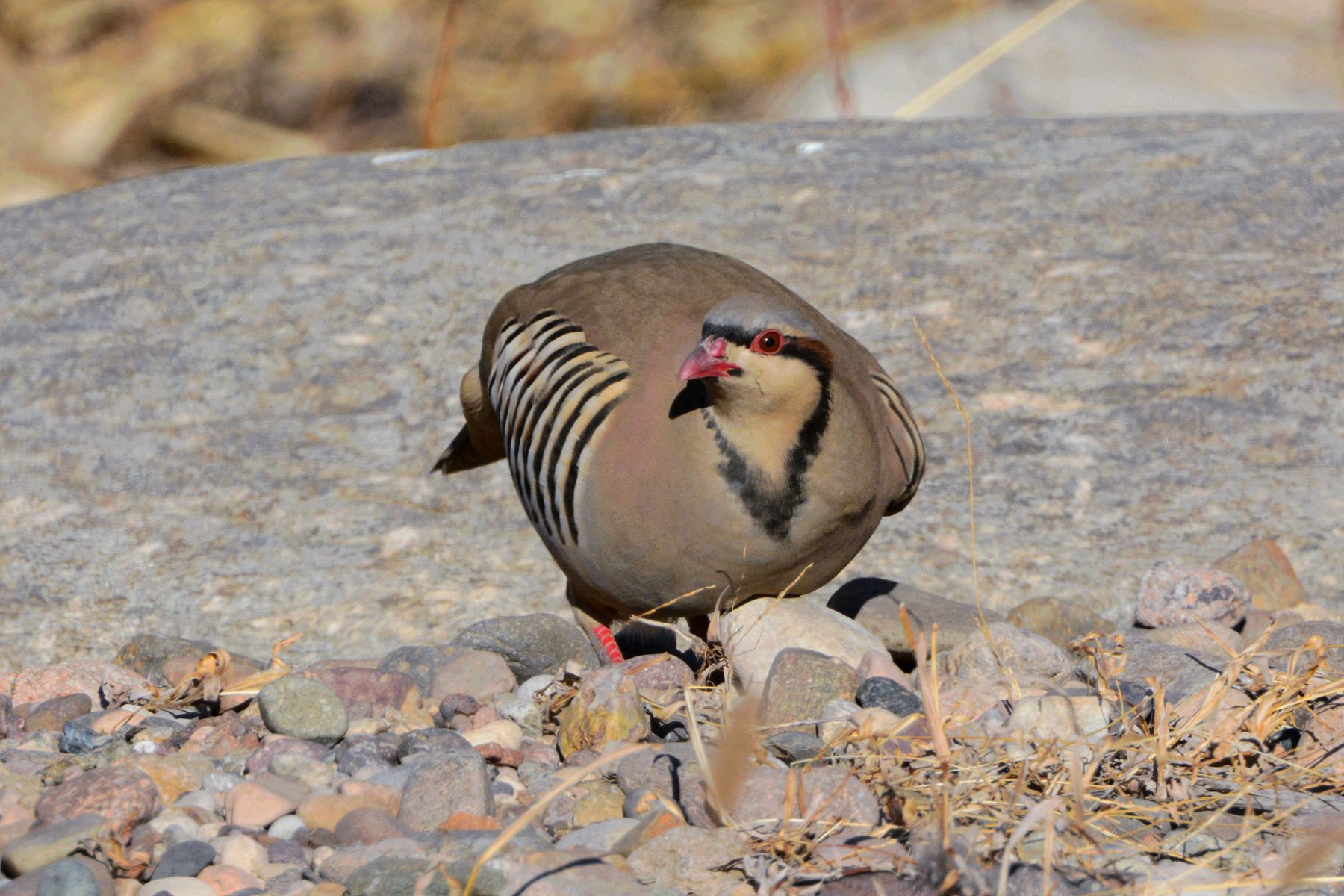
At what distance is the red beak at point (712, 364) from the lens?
268 cm

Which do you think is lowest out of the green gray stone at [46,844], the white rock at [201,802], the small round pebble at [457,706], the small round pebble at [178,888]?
the small round pebble at [457,706]

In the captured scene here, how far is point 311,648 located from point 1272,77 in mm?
7562

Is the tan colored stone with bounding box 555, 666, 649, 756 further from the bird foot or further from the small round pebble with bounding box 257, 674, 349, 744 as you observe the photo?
the bird foot

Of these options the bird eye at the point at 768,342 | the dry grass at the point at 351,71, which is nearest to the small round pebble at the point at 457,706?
the bird eye at the point at 768,342

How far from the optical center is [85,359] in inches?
207

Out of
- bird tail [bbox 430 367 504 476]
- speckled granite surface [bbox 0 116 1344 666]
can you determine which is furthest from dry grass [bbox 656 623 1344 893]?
bird tail [bbox 430 367 504 476]

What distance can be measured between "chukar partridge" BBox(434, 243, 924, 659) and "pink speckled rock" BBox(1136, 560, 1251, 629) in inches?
31.6

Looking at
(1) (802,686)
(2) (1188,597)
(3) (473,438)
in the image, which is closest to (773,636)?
(1) (802,686)

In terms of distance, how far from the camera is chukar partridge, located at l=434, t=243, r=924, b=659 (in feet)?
9.00

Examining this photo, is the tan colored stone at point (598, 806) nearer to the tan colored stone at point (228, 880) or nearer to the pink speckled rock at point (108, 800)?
the tan colored stone at point (228, 880)

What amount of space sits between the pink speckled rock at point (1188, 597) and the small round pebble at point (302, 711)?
Result: 80.5 inches

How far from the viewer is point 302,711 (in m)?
2.55

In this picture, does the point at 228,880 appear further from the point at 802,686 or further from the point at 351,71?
the point at 351,71

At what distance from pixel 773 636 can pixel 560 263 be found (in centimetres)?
296
